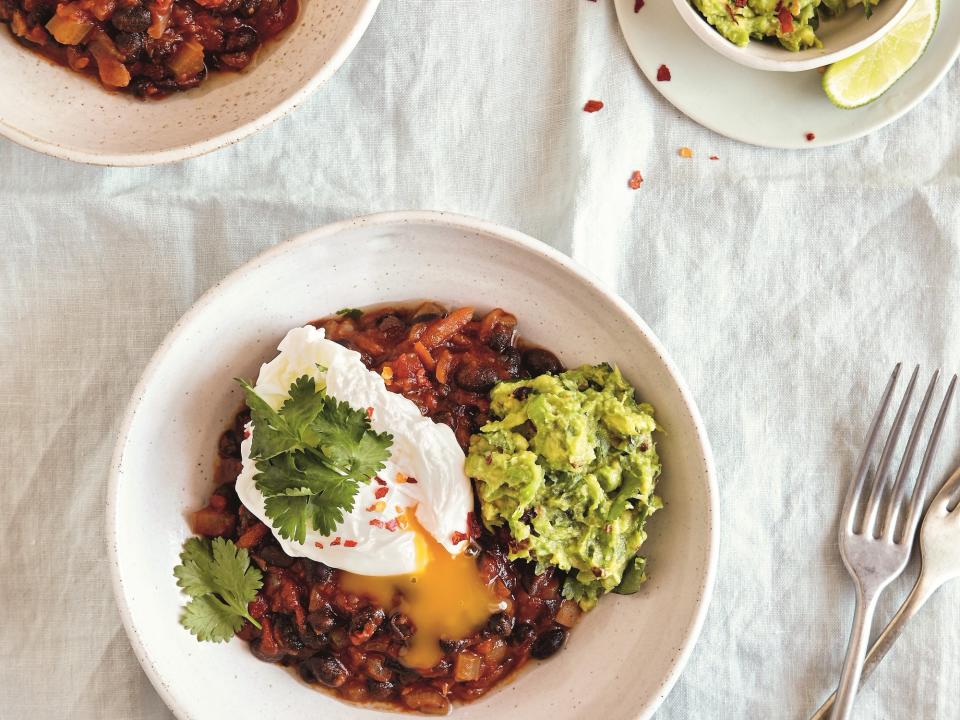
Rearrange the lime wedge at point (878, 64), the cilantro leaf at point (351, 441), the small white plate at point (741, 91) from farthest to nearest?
the small white plate at point (741, 91), the lime wedge at point (878, 64), the cilantro leaf at point (351, 441)

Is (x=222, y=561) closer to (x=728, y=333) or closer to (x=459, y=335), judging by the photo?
(x=459, y=335)

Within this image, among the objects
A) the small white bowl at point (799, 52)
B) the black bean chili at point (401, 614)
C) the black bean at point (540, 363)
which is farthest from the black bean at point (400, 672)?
the small white bowl at point (799, 52)

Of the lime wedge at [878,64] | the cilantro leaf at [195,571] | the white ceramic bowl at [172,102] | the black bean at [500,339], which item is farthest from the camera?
the lime wedge at [878,64]

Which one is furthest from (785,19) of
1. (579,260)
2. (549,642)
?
(549,642)

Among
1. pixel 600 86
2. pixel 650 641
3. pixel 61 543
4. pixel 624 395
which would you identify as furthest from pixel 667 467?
pixel 61 543

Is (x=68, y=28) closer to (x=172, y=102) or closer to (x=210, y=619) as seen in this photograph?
(x=172, y=102)

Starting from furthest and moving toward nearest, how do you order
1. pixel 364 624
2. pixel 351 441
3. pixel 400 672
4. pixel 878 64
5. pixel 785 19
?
pixel 878 64 < pixel 785 19 < pixel 400 672 < pixel 364 624 < pixel 351 441

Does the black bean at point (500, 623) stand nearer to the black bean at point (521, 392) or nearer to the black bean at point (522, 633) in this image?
the black bean at point (522, 633)
